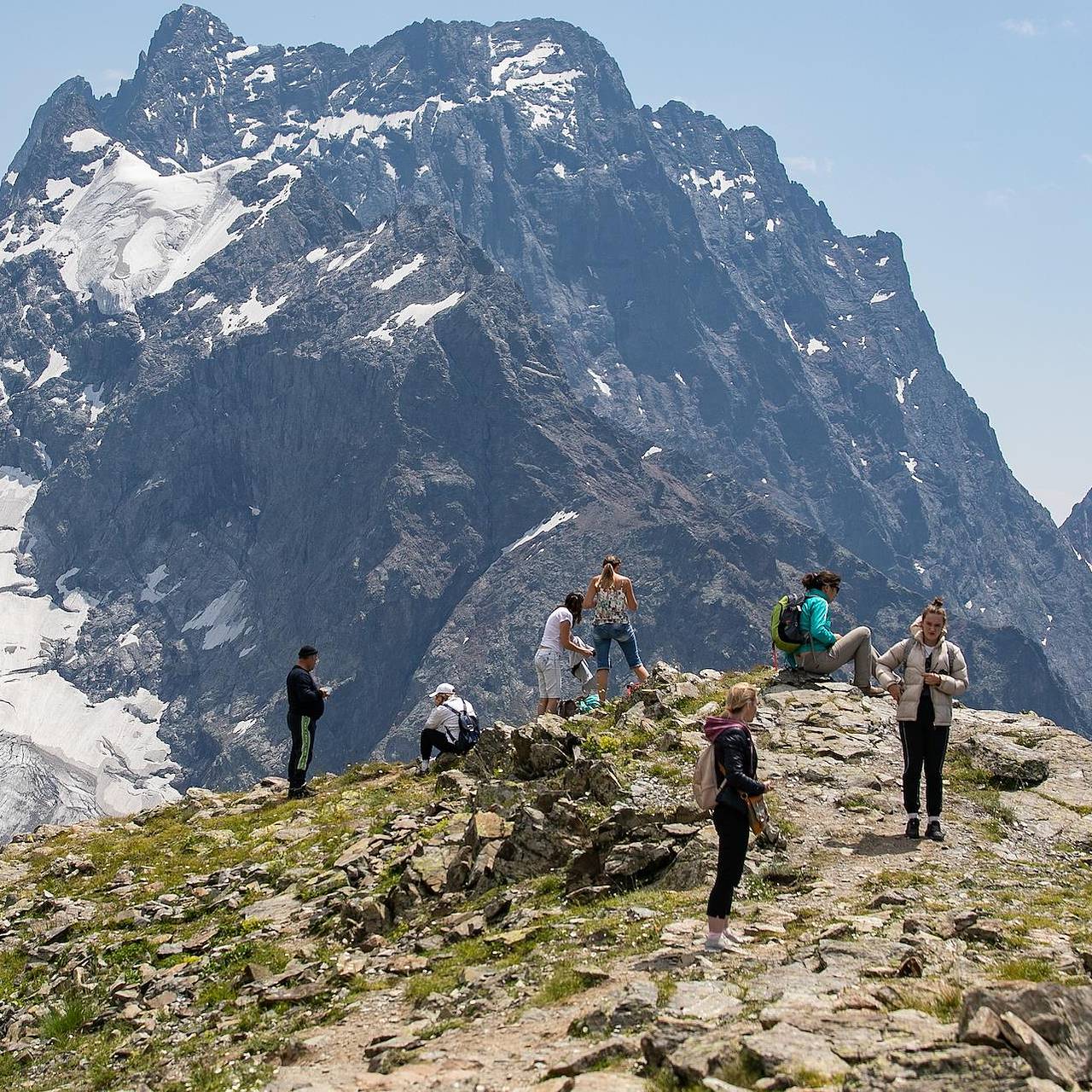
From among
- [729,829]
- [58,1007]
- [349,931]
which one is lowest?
[58,1007]

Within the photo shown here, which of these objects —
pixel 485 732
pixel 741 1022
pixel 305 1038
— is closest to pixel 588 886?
pixel 305 1038

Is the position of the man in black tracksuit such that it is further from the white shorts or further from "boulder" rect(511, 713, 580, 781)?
"boulder" rect(511, 713, 580, 781)

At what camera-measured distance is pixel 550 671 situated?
28.8 m

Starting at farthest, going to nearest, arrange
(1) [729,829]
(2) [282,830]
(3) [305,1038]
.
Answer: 1. (2) [282,830]
2. (1) [729,829]
3. (3) [305,1038]

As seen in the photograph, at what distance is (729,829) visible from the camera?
13.9 m

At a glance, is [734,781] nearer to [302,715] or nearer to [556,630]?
[556,630]

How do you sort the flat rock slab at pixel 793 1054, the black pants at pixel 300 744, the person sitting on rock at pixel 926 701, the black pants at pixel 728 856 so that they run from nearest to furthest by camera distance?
the flat rock slab at pixel 793 1054 < the black pants at pixel 728 856 < the person sitting on rock at pixel 926 701 < the black pants at pixel 300 744

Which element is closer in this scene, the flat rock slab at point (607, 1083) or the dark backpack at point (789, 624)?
the flat rock slab at point (607, 1083)

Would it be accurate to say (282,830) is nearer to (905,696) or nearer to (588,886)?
(588,886)

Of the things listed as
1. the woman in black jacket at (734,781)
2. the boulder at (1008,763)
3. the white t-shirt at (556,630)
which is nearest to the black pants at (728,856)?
the woman in black jacket at (734,781)

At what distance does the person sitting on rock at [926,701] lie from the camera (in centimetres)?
1822

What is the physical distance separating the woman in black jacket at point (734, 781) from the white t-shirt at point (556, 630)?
14.2 metres

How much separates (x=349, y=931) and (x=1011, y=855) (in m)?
9.52

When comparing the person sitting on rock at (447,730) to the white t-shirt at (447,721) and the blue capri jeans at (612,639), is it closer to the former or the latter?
the white t-shirt at (447,721)
